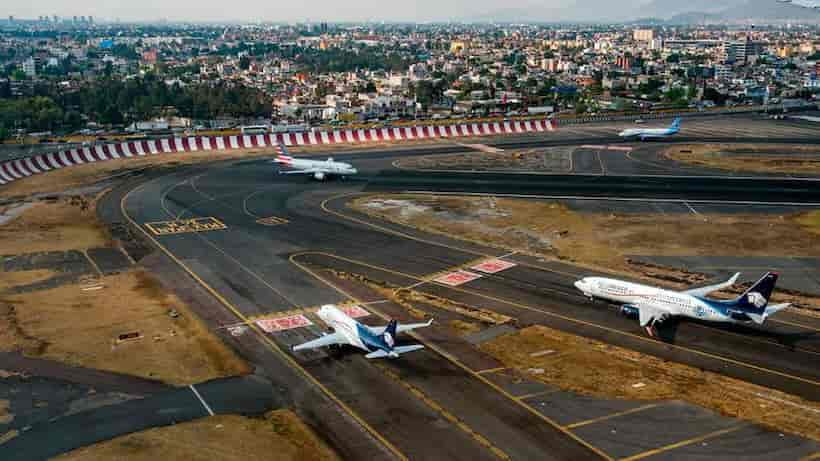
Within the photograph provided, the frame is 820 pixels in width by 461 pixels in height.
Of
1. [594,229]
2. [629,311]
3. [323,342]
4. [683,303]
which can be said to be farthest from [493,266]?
[323,342]

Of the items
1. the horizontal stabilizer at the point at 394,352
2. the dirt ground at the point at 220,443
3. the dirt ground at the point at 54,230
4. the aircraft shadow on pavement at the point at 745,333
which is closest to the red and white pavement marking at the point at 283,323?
the horizontal stabilizer at the point at 394,352

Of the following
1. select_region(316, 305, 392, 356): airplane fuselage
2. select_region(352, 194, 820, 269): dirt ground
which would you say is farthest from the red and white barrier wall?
select_region(316, 305, 392, 356): airplane fuselage

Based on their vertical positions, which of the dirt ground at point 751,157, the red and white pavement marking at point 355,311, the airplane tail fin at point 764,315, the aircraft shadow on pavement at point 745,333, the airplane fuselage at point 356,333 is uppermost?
the airplane fuselage at point 356,333

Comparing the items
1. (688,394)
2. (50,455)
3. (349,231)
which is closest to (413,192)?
(349,231)

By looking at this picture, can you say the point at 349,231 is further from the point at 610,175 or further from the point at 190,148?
the point at 190,148

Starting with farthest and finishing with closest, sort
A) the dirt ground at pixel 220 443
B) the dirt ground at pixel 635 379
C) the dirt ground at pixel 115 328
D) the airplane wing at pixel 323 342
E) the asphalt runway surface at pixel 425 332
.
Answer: the airplane wing at pixel 323 342
the dirt ground at pixel 115 328
the dirt ground at pixel 635 379
the asphalt runway surface at pixel 425 332
the dirt ground at pixel 220 443

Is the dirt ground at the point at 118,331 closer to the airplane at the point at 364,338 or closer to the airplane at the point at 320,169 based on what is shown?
the airplane at the point at 364,338
